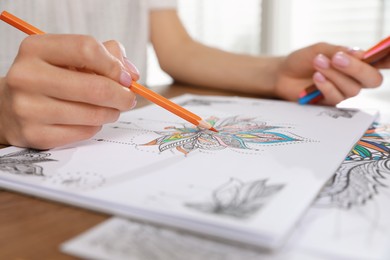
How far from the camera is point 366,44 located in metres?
1.54

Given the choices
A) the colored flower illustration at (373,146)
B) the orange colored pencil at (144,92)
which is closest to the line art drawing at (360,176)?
the colored flower illustration at (373,146)

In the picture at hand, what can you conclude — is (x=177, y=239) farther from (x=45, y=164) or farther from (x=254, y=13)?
(x=254, y=13)

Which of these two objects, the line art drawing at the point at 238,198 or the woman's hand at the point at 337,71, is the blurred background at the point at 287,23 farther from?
the line art drawing at the point at 238,198

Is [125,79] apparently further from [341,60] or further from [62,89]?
[341,60]

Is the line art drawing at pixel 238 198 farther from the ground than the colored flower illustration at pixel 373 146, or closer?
farther from the ground

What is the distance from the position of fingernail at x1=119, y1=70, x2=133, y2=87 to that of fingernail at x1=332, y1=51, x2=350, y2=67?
0.32 meters

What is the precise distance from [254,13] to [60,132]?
1503 mm

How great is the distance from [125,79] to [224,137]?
109 millimetres

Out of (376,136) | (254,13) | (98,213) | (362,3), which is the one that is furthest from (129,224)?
(254,13)

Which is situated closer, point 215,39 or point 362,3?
point 362,3

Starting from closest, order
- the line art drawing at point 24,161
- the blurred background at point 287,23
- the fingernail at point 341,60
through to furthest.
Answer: the line art drawing at point 24,161 → the fingernail at point 341,60 → the blurred background at point 287,23

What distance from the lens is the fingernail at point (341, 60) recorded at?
570mm

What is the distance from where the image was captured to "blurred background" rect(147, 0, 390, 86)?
151cm

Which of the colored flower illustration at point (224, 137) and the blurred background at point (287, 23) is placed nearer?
the colored flower illustration at point (224, 137)
